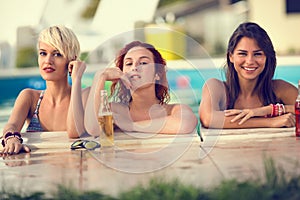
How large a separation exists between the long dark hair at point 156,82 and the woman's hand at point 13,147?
2.16 ft

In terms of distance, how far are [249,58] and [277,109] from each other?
387 mm

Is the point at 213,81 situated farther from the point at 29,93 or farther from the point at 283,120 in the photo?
the point at 29,93

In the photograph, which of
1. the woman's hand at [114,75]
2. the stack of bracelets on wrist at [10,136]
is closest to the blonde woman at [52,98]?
the stack of bracelets on wrist at [10,136]

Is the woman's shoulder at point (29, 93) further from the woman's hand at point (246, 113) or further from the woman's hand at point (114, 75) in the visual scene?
the woman's hand at point (246, 113)

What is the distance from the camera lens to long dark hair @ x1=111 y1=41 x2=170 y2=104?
12.3 ft

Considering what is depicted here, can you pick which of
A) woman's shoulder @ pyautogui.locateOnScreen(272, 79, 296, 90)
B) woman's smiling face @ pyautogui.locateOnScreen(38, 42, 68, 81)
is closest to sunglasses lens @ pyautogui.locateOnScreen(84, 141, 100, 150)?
woman's smiling face @ pyautogui.locateOnScreen(38, 42, 68, 81)

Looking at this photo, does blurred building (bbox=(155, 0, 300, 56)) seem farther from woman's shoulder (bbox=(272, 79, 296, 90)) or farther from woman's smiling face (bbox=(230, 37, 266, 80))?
woman's smiling face (bbox=(230, 37, 266, 80))

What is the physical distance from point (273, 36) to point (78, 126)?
32.2ft

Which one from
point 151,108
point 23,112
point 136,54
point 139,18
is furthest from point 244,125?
point 139,18

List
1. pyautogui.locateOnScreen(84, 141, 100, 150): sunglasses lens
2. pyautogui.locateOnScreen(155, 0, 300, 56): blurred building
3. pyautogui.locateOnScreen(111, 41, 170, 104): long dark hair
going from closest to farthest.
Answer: pyautogui.locateOnScreen(84, 141, 100, 150): sunglasses lens < pyautogui.locateOnScreen(111, 41, 170, 104): long dark hair < pyautogui.locateOnScreen(155, 0, 300, 56): blurred building

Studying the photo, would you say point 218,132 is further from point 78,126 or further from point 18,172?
point 18,172

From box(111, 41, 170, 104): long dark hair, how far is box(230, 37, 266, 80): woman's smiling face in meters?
0.49

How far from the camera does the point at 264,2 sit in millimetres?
13211

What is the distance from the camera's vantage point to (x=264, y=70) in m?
3.96
